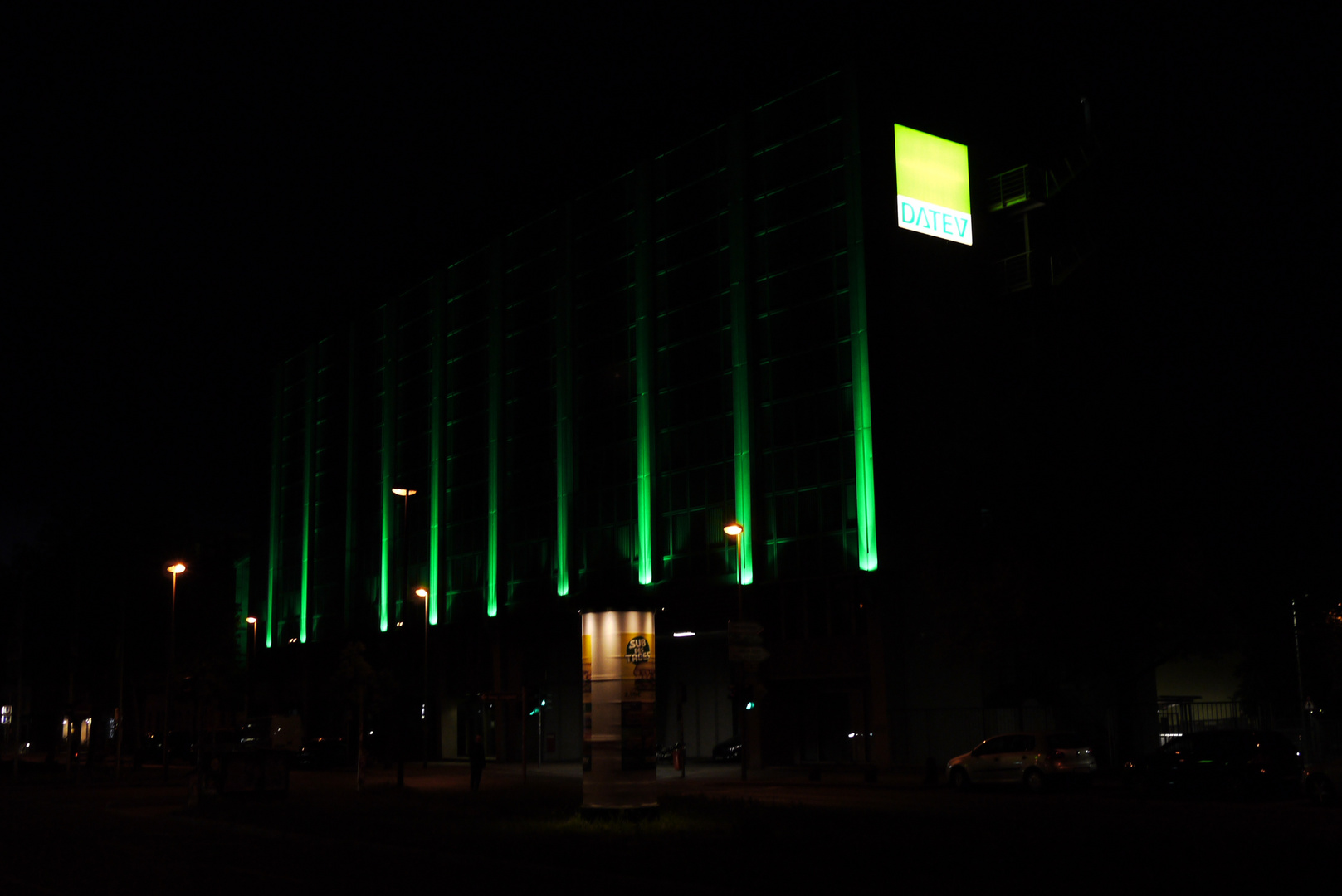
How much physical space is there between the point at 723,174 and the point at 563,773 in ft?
83.7

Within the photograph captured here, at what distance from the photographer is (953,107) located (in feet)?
168

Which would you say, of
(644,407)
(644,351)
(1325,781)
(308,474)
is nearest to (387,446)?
(308,474)

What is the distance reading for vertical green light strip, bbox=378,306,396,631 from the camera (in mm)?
73000

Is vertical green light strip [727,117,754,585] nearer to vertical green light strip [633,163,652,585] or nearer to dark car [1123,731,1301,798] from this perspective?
vertical green light strip [633,163,652,585]

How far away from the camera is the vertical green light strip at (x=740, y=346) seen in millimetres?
51000

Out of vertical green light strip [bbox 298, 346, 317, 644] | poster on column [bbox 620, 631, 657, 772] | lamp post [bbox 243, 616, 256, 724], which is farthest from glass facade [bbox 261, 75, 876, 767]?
poster on column [bbox 620, 631, 657, 772]

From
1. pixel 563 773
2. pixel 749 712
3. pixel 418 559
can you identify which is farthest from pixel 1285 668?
pixel 418 559

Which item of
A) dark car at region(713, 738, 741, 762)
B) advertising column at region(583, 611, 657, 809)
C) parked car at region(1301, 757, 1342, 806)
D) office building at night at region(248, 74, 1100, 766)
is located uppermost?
office building at night at region(248, 74, 1100, 766)

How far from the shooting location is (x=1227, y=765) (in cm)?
2877

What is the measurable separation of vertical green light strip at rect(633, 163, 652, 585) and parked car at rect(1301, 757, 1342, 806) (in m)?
31.8

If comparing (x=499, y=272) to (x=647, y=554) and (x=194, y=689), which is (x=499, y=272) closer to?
(x=647, y=554)

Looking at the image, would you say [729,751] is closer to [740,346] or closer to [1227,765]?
[740,346]

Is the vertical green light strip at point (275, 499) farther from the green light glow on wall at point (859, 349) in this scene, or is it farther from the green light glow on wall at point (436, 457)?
the green light glow on wall at point (859, 349)

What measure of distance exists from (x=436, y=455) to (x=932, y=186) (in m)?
32.5
